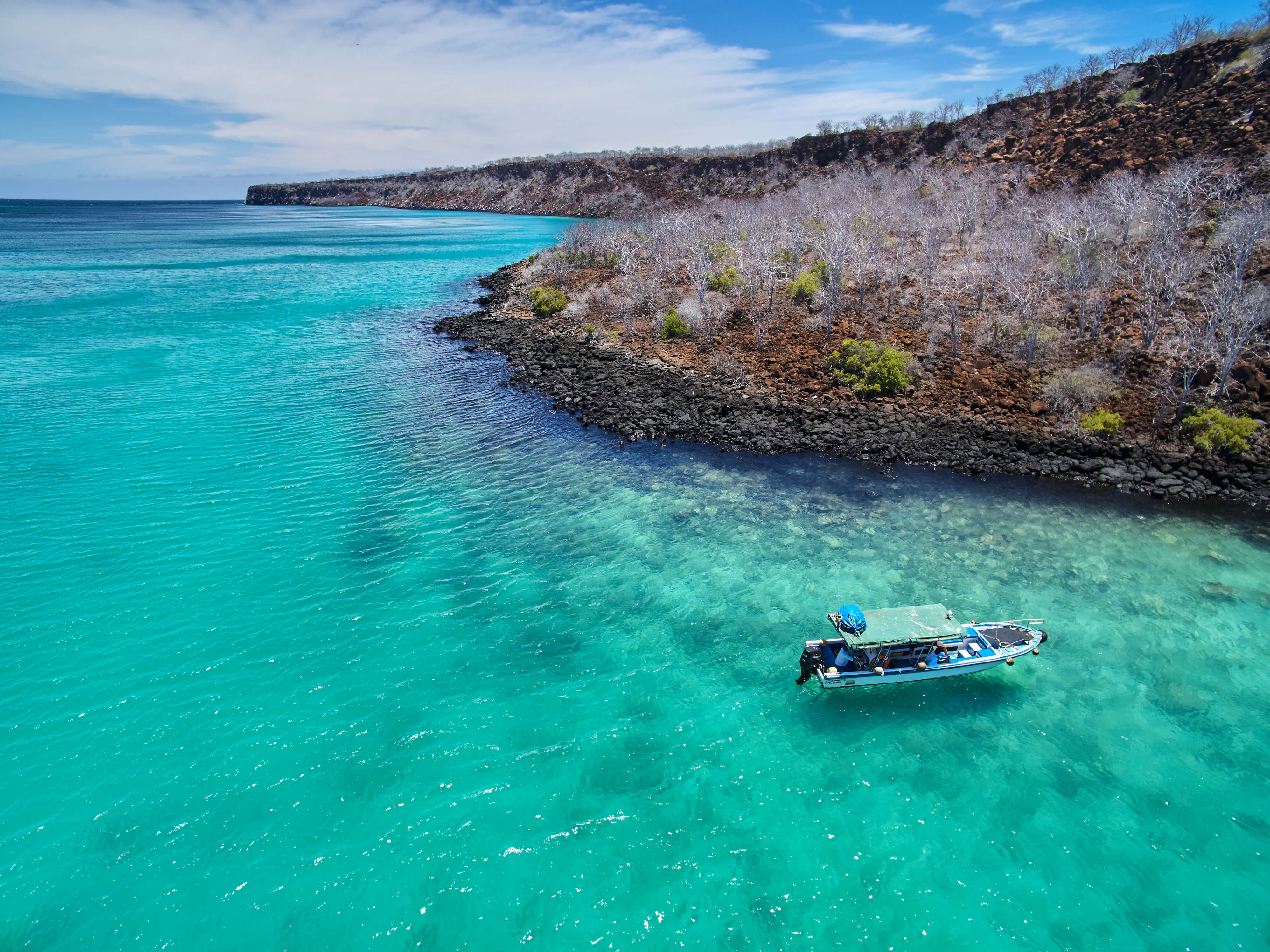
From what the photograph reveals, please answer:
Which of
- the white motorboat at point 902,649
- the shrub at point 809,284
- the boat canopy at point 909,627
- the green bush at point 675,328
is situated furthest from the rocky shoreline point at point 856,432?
the shrub at point 809,284

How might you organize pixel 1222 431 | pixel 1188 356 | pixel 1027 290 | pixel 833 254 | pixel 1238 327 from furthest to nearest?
1. pixel 833 254
2. pixel 1027 290
3. pixel 1188 356
4. pixel 1238 327
5. pixel 1222 431

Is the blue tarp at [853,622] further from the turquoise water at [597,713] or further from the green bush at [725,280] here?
the green bush at [725,280]

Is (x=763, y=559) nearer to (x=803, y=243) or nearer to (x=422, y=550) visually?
(x=422, y=550)

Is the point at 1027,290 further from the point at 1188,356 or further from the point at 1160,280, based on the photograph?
the point at 1188,356

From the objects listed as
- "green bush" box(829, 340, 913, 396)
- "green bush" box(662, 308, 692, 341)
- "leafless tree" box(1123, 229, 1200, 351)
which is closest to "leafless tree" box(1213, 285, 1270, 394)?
"leafless tree" box(1123, 229, 1200, 351)

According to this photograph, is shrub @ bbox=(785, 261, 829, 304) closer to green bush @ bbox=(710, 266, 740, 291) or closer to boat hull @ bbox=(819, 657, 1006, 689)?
green bush @ bbox=(710, 266, 740, 291)

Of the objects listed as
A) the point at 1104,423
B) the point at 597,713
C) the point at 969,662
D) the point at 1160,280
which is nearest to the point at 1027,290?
the point at 1160,280
